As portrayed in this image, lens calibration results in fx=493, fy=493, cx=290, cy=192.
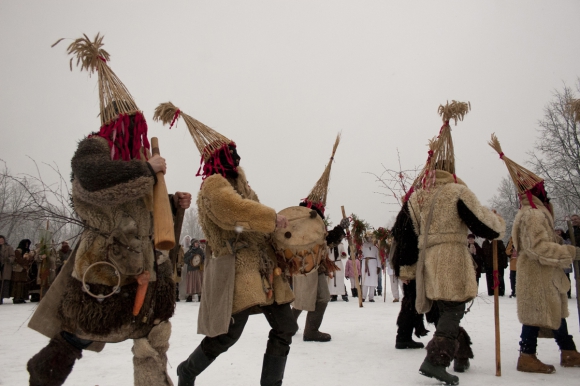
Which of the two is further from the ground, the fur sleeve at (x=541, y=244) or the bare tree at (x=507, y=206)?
the bare tree at (x=507, y=206)

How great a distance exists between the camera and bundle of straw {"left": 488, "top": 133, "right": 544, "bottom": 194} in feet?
16.7

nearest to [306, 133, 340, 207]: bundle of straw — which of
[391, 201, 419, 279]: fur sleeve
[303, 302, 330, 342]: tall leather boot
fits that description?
[391, 201, 419, 279]: fur sleeve

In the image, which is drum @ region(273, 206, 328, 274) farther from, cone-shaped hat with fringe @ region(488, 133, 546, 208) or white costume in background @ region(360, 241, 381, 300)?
white costume in background @ region(360, 241, 381, 300)

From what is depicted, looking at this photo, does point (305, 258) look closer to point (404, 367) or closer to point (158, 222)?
point (158, 222)

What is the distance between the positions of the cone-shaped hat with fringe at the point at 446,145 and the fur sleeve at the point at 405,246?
0.41 metres

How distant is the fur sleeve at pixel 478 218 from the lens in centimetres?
436

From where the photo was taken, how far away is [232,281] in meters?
3.39

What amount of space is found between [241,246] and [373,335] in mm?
3922

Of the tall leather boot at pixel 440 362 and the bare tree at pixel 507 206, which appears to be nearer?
the tall leather boot at pixel 440 362

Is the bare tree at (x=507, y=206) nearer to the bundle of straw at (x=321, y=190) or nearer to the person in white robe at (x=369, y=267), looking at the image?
the person in white robe at (x=369, y=267)

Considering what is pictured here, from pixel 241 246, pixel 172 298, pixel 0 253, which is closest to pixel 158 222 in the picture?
pixel 172 298

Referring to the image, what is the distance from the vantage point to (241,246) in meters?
3.47

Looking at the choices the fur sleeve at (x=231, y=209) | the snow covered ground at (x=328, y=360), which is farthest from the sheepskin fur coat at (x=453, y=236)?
the fur sleeve at (x=231, y=209)

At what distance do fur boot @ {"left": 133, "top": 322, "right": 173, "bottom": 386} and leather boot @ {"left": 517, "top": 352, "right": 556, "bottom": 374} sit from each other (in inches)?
133
